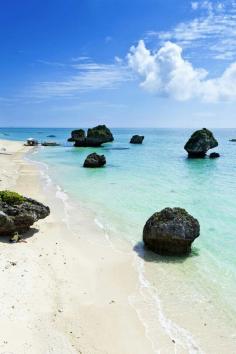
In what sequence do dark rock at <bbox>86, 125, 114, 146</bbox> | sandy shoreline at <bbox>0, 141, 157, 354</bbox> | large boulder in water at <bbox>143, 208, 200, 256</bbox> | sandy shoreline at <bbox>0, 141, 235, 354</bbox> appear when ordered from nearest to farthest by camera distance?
sandy shoreline at <bbox>0, 141, 157, 354</bbox> < sandy shoreline at <bbox>0, 141, 235, 354</bbox> < large boulder in water at <bbox>143, 208, 200, 256</bbox> < dark rock at <bbox>86, 125, 114, 146</bbox>

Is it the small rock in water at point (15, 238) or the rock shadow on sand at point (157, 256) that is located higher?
the small rock in water at point (15, 238)

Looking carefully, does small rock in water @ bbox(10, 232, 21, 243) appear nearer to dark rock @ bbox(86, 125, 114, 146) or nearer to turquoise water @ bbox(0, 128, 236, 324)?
turquoise water @ bbox(0, 128, 236, 324)

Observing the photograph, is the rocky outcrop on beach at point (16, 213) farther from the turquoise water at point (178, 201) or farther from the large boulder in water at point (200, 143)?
the large boulder in water at point (200, 143)

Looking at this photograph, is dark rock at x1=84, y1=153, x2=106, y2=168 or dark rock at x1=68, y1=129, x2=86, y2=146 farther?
dark rock at x1=68, y1=129, x2=86, y2=146

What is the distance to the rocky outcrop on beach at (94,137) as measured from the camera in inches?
3666

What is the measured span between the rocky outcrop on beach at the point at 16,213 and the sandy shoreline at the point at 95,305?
0.71m

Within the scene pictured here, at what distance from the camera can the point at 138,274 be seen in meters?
14.3

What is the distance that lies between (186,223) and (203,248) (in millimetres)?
2010

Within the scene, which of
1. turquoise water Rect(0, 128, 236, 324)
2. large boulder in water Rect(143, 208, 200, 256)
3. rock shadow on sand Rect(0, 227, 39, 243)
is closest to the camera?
turquoise water Rect(0, 128, 236, 324)

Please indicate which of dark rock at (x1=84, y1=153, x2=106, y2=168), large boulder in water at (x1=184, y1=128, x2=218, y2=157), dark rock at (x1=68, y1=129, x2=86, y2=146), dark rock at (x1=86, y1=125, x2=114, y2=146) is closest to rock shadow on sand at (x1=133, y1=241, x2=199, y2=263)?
dark rock at (x1=84, y1=153, x2=106, y2=168)

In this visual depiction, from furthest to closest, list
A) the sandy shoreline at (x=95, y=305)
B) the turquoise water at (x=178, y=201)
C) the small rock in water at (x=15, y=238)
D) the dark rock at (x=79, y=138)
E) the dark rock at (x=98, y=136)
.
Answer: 1. the dark rock at (x=79, y=138)
2. the dark rock at (x=98, y=136)
3. the small rock in water at (x=15, y=238)
4. the turquoise water at (x=178, y=201)
5. the sandy shoreline at (x=95, y=305)

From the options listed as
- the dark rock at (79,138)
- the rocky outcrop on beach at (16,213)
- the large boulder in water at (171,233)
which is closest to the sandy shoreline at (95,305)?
the rocky outcrop on beach at (16,213)

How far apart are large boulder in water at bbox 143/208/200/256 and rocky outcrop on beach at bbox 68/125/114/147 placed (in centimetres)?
7735

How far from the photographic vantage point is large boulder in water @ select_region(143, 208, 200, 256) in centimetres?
1582
